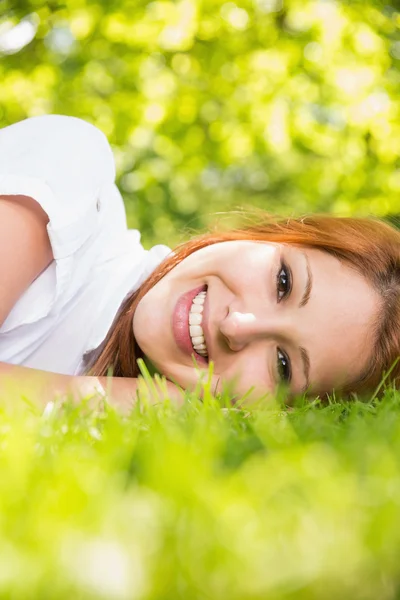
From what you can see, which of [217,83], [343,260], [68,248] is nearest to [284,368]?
[343,260]

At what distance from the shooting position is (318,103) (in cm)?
704

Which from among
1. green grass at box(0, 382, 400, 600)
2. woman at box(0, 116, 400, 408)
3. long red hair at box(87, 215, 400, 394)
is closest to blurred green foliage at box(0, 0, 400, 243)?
woman at box(0, 116, 400, 408)

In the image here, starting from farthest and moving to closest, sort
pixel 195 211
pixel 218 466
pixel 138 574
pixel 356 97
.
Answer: pixel 195 211, pixel 356 97, pixel 218 466, pixel 138 574

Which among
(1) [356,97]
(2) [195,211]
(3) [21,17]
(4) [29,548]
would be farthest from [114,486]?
(2) [195,211]

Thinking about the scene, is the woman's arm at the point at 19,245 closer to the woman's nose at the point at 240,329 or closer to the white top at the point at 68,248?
the white top at the point at 68,248

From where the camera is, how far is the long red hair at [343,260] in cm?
252

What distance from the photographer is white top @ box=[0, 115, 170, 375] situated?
8.30 feet

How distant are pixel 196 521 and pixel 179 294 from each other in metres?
1.75

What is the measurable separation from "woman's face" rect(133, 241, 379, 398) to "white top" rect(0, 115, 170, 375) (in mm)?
312

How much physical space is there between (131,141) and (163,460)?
6.42m

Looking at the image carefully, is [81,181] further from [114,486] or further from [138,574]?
[138,574]

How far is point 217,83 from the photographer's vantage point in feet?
23.3

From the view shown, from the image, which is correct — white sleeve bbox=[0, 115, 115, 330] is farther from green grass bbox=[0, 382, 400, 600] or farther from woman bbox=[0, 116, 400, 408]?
green grass bbox=[0, 382, 400, 600]

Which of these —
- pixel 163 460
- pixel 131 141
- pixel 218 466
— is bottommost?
pixel 131 141
